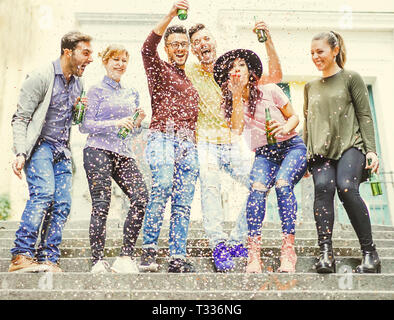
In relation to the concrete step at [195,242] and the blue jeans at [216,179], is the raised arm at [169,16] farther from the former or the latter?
the concrete step at [195,242]

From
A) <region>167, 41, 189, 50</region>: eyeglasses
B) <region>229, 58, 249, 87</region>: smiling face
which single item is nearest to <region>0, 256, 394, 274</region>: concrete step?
<region>229, 58, 249, 87</region>: smiling face

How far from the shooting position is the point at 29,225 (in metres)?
Result: 3.33

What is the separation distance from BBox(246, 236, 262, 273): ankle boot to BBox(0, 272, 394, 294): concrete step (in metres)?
0.21

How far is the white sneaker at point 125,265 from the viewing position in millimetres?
3291

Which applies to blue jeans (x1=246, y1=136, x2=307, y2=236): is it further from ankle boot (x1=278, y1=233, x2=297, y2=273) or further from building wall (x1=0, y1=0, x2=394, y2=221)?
building wall (x1=0, y1=0, x2=394, y2=221)

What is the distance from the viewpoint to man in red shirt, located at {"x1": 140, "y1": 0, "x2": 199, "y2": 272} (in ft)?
11.2

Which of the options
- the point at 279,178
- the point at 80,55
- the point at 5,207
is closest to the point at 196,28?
the point at 80,55

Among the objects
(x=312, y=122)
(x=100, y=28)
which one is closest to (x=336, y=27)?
(x=100, y=28)

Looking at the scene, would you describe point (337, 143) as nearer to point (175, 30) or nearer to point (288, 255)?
point (288, 255)

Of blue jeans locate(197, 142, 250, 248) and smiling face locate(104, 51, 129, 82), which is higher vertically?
smiling face locate(104, 51, 129, 82)

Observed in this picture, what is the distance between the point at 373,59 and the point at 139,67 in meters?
4.28

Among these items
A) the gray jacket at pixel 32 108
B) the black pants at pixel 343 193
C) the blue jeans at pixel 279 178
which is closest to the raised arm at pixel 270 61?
the blue jeans at pixel 279 178

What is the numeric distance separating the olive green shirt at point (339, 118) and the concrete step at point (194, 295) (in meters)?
1.02
